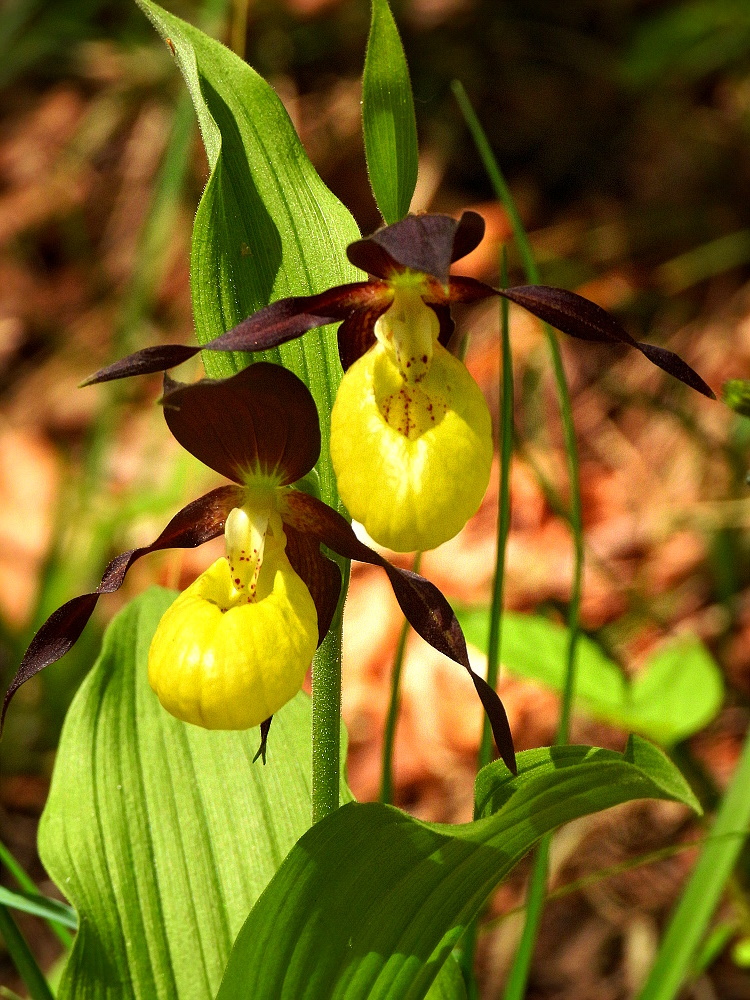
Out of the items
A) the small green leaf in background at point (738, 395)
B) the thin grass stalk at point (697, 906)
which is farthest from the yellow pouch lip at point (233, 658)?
the thin grass stalk at point (697, 906)

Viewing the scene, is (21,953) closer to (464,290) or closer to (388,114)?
(464,290)

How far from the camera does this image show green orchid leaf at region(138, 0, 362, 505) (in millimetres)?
1098

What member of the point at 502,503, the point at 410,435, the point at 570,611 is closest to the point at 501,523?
the point at 502,503

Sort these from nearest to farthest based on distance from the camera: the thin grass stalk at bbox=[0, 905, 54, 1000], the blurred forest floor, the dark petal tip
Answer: the dark petal tip < the thin grass stalk at bbox=[0, 905, 54, 1000] < the blurred forest floor

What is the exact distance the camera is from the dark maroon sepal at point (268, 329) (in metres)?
0.93

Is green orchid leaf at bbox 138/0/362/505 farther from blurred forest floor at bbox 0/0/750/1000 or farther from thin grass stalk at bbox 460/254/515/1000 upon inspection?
blurred forest floor at bbox 0/0/750/1000

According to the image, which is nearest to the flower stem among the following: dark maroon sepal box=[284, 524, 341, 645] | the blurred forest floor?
dark maroon sepal box=[284, 524, 341, 645]

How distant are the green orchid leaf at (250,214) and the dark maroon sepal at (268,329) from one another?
0.24ft

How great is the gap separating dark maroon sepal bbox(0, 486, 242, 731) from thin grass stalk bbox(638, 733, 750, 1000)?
0.78m

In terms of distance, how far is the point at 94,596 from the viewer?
106 cm

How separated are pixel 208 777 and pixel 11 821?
4.28 feet

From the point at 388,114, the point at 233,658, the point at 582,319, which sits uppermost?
the point at 388,114

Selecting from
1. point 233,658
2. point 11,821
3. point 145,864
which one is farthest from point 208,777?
point 11,821

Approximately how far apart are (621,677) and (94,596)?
1067 mm
